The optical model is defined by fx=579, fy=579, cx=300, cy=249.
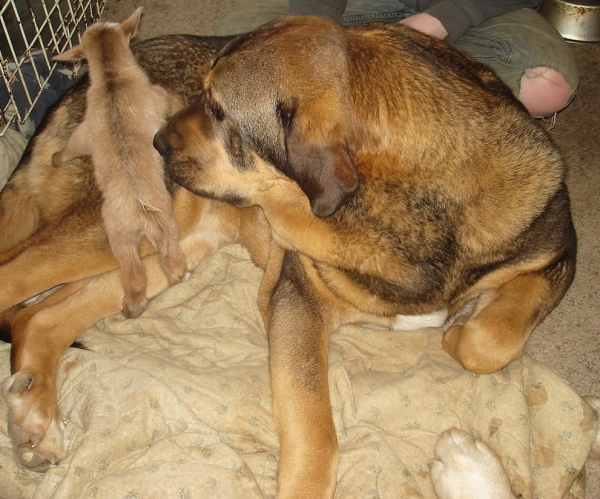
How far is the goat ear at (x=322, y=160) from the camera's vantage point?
1.67 metres

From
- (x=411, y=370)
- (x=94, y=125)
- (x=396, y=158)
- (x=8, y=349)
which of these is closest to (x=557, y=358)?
(x=411, y=370)

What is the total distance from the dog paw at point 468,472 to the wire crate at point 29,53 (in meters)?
2.58

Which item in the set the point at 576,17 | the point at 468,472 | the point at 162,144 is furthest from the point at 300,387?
the point at 576,17

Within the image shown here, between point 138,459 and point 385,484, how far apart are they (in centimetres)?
92

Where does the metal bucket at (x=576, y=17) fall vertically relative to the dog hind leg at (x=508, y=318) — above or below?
above

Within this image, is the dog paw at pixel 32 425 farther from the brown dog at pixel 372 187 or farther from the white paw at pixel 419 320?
the white paw at pixel 419 320

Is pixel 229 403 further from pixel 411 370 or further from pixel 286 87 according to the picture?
pixel 286 87

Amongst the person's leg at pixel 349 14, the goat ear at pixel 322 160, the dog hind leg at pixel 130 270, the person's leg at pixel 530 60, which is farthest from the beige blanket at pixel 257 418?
the person's leg at pixel 349 14

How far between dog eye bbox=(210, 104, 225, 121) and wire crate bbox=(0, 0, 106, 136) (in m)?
1.42

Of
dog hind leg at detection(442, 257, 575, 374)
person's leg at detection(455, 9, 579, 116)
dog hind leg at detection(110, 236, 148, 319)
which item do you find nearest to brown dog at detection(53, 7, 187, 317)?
dog hind leg at detection(110, 236, 148, 319)

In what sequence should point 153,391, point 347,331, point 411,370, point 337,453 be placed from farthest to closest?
point 347,331
point 411,370
point 153,391
point 337,453

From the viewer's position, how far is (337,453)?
2.11 metres

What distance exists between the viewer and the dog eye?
195cm

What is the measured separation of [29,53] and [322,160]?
6.89ft
